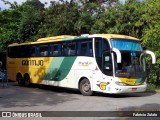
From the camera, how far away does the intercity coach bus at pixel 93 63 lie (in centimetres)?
1844

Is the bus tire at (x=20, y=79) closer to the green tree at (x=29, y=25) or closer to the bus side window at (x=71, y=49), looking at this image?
the bus side window at (x=71, y=49)

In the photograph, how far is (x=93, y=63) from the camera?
1922 centimetres

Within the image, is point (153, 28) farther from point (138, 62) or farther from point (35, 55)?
point (35, 55)

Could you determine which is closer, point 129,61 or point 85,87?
point 129,61

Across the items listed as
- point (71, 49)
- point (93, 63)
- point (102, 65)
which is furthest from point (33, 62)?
point (102, 65)

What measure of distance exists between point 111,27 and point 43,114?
15.7 meters

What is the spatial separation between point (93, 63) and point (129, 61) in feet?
6.04

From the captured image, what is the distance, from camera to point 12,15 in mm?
38344

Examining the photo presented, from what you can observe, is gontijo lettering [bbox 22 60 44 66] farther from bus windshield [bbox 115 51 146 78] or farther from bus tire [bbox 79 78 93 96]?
bus windshield [bbox 115 51 146 78]

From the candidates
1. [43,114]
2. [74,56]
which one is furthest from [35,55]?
[43,114]

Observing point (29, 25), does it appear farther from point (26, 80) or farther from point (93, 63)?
point (93, 63)

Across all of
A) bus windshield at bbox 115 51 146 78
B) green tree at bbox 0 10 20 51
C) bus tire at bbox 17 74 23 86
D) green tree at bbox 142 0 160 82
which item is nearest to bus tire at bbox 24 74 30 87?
bus tire at bbox 17 74 23 86

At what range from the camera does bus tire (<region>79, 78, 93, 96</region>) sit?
19656 millimetres

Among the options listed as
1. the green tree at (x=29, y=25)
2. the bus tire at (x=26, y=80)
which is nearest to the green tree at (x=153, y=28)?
the bus tire at (x=26, y=80)
